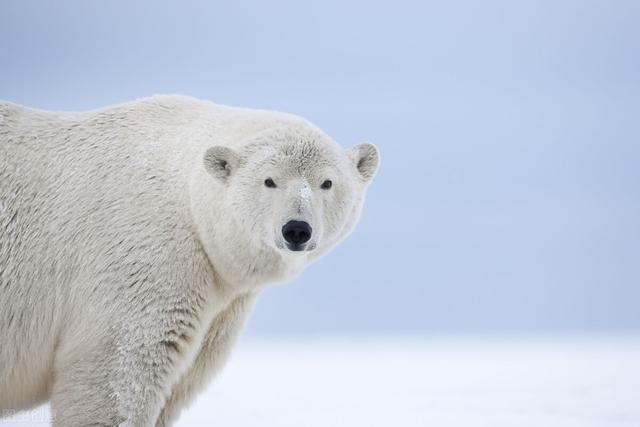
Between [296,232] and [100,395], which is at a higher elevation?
[296,232]

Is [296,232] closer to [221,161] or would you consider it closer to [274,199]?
[274,199]

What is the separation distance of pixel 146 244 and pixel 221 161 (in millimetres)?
771

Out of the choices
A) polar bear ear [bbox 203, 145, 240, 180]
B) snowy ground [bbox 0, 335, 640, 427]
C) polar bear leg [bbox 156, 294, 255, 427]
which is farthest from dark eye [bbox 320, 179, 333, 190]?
snowy ground [bbox 0, 335, 640, 427]

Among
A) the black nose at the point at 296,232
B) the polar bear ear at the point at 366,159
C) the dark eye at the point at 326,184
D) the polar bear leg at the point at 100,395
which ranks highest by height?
the polar bear ear at the point at 366,159

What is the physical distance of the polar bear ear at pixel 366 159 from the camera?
6.14 metres

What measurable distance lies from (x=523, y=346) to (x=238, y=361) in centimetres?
697

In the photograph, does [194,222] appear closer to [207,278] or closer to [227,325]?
[207,278]

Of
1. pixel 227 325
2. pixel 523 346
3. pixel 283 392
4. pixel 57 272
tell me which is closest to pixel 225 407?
pixel 283 392

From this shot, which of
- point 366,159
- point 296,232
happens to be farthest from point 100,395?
point 366,159

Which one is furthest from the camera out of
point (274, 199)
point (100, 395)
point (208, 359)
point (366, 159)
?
point (366, 159)

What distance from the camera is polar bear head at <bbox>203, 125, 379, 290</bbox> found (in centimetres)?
545

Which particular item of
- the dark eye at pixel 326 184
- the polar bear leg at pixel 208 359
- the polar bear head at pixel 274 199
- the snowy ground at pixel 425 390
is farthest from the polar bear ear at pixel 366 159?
the snowy ground at pixel 425 390

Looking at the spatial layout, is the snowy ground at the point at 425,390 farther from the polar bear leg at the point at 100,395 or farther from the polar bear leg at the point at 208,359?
the polar bear leg at the point at 100,395

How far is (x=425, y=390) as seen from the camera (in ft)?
34.7
